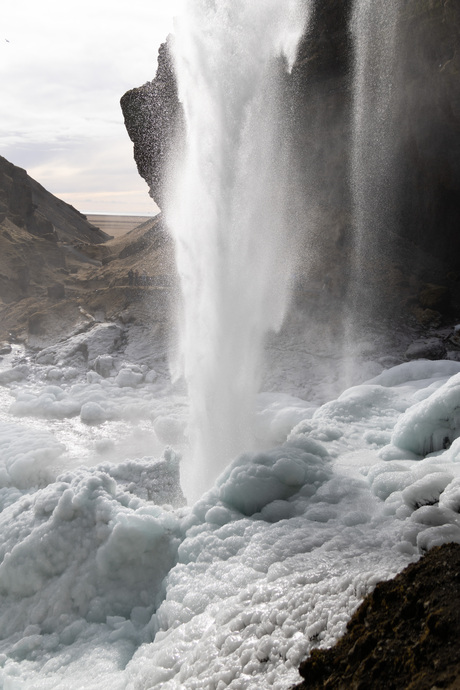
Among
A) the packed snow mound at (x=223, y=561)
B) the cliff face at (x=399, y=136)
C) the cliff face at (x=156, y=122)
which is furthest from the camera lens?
the cliff face at (x=156, y=122)

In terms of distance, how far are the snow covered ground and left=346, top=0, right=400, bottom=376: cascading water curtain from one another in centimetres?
790

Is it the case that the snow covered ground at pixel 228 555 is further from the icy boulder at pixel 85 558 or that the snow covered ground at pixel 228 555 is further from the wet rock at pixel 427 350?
the wet rock at pixel 427 350

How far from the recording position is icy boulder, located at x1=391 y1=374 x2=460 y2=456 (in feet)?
A: 17.2

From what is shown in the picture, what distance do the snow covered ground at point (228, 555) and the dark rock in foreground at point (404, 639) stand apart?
0.71 feet

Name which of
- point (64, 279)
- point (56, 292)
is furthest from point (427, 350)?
point (64, 279)

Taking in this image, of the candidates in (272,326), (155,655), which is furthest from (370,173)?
(155,655)

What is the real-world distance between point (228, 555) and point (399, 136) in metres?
13.7

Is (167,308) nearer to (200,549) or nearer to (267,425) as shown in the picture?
(267,425)

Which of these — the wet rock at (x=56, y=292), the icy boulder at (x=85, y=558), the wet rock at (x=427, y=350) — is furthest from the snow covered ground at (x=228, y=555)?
the wet rock at (x=56, y=292)

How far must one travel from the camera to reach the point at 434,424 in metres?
5.32

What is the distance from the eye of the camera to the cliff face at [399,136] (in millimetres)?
13438

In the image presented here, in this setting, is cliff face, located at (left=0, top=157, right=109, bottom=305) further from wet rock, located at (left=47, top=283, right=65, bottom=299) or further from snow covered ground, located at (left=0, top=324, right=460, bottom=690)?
snow covered ground, located at (left=0, top=324, right=460, bottom=690)

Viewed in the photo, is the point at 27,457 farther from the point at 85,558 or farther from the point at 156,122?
the point at 156,122

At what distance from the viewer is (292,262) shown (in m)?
15.3
